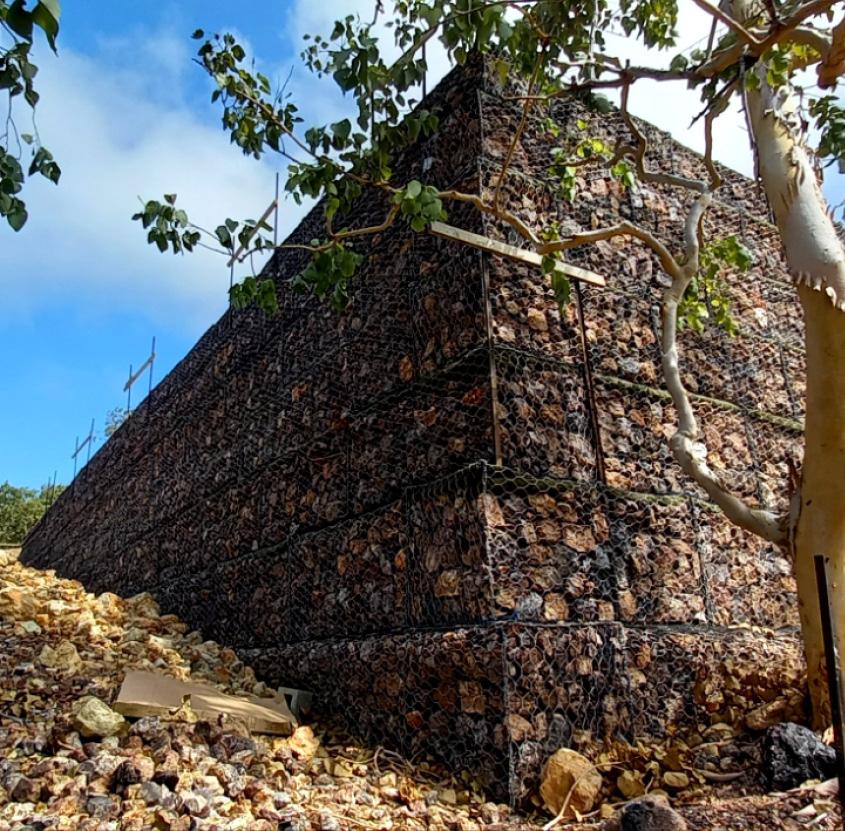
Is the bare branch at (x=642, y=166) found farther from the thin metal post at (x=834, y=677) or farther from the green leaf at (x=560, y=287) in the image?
the thin metal post at (x=834, y=677)

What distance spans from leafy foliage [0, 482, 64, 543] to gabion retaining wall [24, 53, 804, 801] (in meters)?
20.4

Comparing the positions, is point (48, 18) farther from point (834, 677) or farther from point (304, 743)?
point (304, 743)

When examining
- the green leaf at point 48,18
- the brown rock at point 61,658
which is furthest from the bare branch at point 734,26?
the brown rock at point 61,658

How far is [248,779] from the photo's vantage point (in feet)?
11.0

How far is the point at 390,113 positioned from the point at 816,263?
2.20m

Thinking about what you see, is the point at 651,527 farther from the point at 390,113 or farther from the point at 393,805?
the point at 390,113

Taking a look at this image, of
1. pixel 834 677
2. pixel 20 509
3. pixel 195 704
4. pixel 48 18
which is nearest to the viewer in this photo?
pixel 48 18

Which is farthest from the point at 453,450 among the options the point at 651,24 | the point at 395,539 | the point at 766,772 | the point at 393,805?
the point at 651,24

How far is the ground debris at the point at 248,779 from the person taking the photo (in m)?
2.95

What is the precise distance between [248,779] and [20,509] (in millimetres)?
23930

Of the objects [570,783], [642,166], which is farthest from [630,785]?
[642,166]

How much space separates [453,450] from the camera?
162 inches

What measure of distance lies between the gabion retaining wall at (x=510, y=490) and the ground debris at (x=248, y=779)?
0.16 metres

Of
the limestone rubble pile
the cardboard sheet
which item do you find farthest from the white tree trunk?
the cardboard sheet
